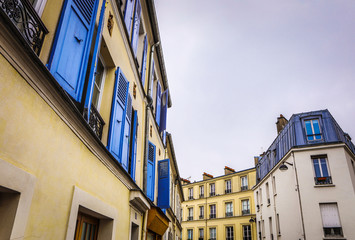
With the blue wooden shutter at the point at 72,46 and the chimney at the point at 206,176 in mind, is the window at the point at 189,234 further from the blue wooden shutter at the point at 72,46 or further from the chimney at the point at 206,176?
the blue wooden shutter at the point at 72,46

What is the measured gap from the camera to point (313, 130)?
1805 centimetres

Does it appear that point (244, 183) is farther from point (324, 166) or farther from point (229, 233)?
point (324, 166)

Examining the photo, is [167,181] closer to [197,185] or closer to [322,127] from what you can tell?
[322,127]

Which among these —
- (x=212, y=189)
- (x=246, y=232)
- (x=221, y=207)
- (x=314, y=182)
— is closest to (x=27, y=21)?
(x=314, y=182)

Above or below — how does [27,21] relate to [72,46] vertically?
below

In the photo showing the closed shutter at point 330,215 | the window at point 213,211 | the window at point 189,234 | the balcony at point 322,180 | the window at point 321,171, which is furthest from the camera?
the window at point 189,234

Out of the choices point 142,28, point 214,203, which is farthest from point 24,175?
point 214,203

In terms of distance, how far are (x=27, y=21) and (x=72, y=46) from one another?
0.64m

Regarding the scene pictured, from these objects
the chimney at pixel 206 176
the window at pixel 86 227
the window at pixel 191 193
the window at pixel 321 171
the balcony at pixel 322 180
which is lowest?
the window at pixel 86 227

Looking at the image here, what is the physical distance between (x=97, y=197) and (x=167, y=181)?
5443 mm

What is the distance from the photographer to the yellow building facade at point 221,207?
29.4 metres

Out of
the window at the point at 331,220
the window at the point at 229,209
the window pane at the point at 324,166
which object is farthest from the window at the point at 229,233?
the window pane at the point at 324,166

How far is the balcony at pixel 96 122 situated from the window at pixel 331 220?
1571cm

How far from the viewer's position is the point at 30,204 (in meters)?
2.38
